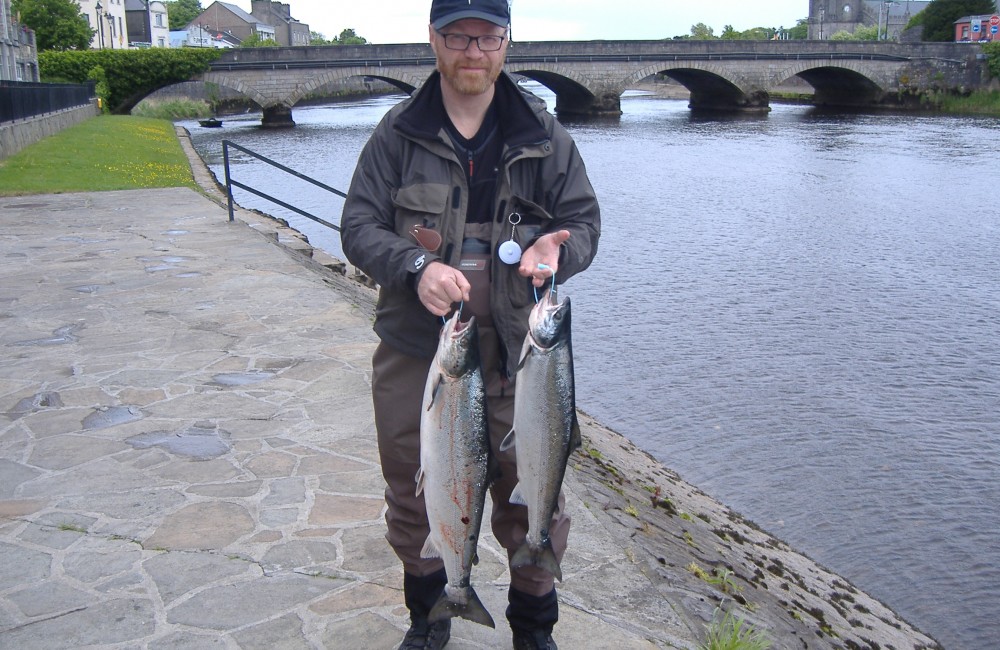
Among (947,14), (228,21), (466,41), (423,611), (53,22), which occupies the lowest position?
(423,611)

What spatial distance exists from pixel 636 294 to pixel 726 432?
16.6ft

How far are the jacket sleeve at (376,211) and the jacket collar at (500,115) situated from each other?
0.07m

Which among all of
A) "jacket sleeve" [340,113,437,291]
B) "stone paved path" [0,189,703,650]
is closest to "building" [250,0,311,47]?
"stone paved path" [0,189,703,650]

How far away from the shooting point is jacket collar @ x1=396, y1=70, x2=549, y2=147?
288cm

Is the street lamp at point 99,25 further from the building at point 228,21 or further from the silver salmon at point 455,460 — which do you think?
the silver salmon at point 455,460

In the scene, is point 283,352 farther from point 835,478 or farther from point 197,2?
point 197,2

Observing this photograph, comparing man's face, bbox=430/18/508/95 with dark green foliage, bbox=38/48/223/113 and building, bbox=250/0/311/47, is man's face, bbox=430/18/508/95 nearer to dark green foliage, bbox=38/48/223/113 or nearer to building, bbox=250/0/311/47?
dark green foliage, bbox=38/48/223/113

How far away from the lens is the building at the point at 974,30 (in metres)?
67.2

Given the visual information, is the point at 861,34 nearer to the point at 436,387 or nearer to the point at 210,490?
the point at 210,490

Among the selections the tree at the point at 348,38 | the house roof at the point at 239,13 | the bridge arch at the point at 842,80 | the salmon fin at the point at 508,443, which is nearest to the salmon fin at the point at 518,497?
the salmon fin at the point at 508,443

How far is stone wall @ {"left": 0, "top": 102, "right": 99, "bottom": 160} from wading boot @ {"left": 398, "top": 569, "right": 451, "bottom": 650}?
65.4ft

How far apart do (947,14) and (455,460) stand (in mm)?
87409

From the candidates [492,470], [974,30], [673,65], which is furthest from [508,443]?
[974,30]

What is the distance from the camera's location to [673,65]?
179 feet
